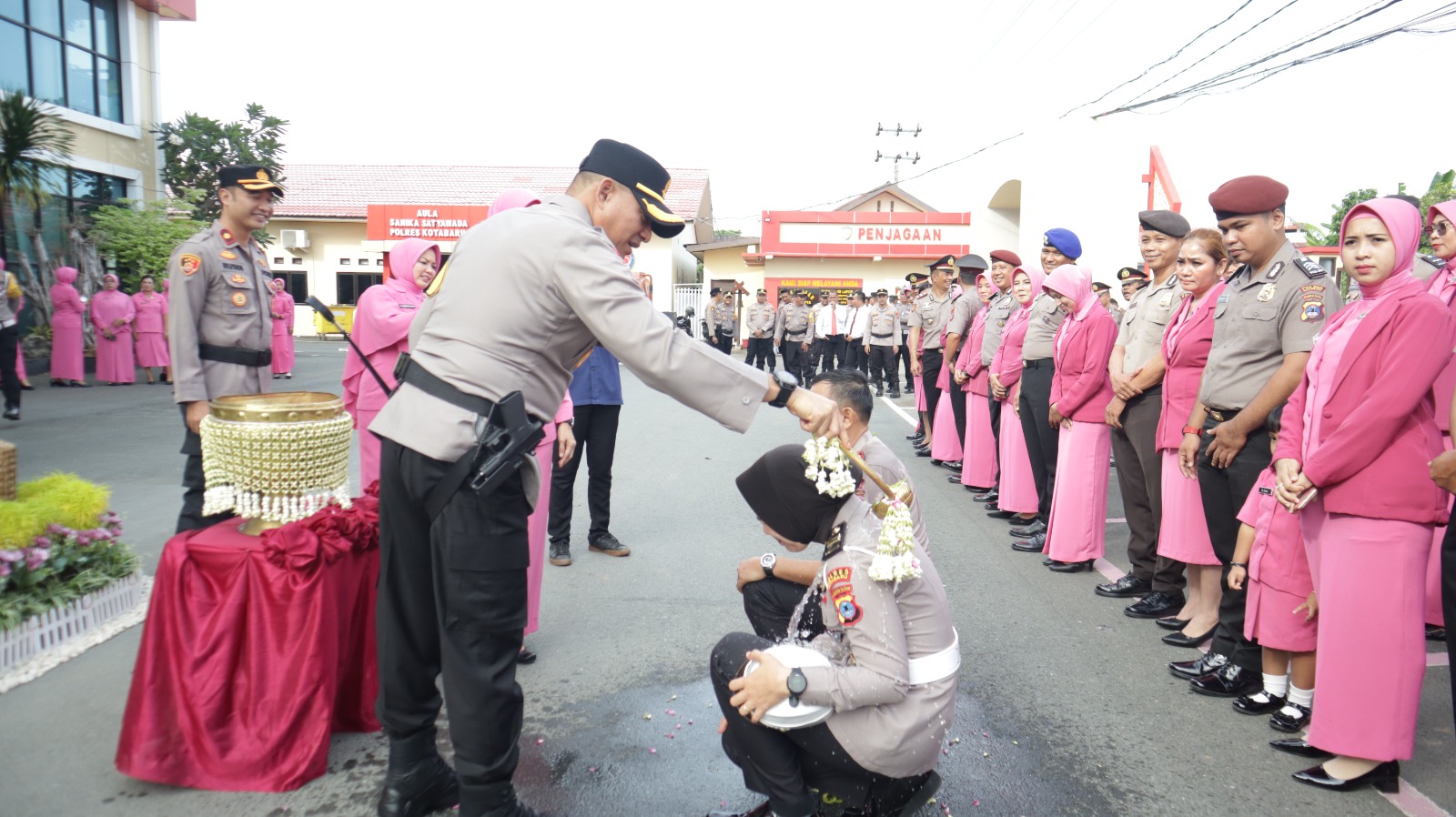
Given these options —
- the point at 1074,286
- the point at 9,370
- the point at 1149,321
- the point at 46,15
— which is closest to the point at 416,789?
the point at 1149,321

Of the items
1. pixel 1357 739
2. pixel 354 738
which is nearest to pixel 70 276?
pixel 354 738

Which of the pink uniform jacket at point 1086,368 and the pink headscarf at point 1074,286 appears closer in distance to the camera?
the pink uniform jacket at point 1086,368

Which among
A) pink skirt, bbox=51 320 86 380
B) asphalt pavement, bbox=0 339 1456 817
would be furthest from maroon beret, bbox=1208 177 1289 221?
pink skirt, bbox=51 320 86 380

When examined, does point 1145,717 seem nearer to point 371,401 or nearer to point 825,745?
point 825,745

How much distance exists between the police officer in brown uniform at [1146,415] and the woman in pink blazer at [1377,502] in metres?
1.66

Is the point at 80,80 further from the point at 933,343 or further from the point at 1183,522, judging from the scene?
the point at 1183,522

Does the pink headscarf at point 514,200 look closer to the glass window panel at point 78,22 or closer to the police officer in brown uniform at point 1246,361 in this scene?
the police officer in brown uniform at point 1246,361

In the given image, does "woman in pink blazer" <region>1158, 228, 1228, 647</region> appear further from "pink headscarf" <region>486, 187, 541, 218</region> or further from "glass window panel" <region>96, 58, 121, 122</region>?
"glass window panel" <region>96, 58, 121, 122</region>

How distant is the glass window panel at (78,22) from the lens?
15688mm

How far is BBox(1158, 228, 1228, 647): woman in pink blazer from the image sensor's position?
434cm

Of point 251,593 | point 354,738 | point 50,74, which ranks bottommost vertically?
point 354,738

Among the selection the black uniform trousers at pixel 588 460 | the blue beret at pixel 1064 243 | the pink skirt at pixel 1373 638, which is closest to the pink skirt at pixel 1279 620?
the pink skirt at pixel 1373 638

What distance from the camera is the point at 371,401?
13.5 ft

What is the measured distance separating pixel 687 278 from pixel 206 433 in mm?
40482
